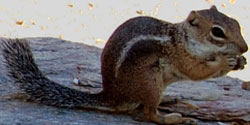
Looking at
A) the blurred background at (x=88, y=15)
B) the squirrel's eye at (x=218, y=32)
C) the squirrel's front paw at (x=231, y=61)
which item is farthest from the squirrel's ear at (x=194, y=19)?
the blurred background at (x=88, y=15)

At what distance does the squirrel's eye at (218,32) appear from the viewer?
4.05 meters

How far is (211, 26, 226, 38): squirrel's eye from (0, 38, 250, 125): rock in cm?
73

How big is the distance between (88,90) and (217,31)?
1.26m

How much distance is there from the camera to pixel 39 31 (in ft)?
26.1

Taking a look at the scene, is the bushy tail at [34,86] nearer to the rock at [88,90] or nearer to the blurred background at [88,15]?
the rock at [88,90]

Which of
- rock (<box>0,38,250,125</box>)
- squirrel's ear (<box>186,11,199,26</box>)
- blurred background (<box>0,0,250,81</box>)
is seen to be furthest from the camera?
blurred background (<box>0,0,250,81</box>)

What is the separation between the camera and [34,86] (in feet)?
13.8

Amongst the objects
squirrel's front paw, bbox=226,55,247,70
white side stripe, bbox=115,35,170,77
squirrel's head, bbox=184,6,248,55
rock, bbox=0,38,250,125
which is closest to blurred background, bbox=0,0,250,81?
rock, bbox=0,38,250,125

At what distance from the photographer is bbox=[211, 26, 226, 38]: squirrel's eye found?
4055 millimetres

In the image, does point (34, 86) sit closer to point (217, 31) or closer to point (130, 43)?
point (130, 43)

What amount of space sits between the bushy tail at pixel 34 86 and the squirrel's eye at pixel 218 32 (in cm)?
93

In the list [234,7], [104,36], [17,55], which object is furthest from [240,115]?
[234,7]

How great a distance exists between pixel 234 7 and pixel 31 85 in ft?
19.1

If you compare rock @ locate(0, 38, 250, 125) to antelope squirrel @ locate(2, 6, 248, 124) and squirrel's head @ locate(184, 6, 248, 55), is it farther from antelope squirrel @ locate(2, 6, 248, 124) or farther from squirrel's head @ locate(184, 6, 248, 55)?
squirrel's head @ locate(184, 6, 248, 55)
